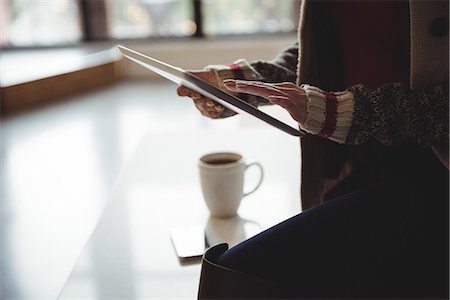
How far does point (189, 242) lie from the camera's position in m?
0.90

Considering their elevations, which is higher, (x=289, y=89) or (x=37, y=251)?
(x=289, y=89)

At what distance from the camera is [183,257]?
0.85 m

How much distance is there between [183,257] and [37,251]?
0.99ft

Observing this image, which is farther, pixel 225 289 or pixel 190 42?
pixel 190 42

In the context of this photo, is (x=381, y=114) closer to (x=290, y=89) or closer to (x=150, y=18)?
(x=290, y=89)

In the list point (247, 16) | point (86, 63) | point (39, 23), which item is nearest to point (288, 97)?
point (86, 63)

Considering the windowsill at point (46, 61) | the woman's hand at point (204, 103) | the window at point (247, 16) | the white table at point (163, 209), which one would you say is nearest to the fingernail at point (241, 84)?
the woman's hand at point (204, 103)

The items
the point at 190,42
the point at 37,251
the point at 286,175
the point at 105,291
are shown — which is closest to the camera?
the point at 105,291

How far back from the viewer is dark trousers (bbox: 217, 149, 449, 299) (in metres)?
0.67

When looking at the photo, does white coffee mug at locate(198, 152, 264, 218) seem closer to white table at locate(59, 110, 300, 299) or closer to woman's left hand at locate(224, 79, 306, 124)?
white table at locate(59, 110, 300, 299)

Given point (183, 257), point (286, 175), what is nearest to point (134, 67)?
point (286, 175)

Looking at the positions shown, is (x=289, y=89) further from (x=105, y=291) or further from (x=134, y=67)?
(x=134, y=67)

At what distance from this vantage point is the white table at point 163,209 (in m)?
0.80

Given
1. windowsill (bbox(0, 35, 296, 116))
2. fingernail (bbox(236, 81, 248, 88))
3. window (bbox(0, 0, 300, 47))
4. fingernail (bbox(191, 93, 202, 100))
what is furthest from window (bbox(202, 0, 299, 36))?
fingernail (bbox(236, 81, 248, 88))
